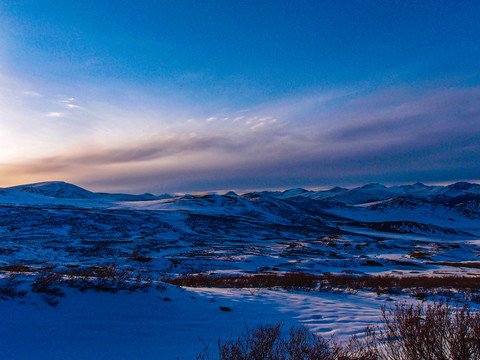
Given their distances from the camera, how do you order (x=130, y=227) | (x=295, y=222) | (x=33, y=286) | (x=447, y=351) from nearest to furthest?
1. (x=447, y=351)
2. (x=33, y=286)
3. (x=130, y=227)
4. (x=295, y=222)

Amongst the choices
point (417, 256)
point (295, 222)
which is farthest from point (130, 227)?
point (295, 222)

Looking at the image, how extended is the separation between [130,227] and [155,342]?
191 ft

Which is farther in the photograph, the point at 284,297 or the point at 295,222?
the point at 295,222

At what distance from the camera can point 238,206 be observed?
119750mm

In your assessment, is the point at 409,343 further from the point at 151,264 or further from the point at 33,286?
the point at 151,264

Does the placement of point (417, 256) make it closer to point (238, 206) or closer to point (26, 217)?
point (26, 217)

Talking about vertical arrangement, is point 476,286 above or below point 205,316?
below

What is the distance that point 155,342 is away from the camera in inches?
220

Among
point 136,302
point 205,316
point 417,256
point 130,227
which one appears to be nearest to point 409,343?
point 205,316

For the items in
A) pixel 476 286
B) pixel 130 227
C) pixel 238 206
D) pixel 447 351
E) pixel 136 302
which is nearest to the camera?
pixel 447 351

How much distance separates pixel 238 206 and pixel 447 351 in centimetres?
11616

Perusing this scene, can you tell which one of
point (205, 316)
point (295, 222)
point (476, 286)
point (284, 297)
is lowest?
point (295, 222)

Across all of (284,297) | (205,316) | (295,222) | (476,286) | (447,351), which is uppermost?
(447,351)

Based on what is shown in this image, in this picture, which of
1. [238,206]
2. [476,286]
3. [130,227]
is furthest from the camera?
[238,206]
